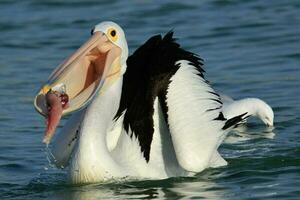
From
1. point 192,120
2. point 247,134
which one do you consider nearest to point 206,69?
point 247,134

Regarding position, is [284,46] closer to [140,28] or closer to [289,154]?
[140,28]

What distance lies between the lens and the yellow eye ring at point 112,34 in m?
7.97

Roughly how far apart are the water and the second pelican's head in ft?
2.33

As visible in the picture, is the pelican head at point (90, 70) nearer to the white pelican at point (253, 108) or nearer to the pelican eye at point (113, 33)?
the pelican eye at point (113, 33)

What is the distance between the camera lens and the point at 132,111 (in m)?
7.98

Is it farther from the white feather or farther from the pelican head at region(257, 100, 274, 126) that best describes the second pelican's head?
the pelican head at region(257, 100, 274, 126)

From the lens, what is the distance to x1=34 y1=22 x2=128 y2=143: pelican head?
297 inches

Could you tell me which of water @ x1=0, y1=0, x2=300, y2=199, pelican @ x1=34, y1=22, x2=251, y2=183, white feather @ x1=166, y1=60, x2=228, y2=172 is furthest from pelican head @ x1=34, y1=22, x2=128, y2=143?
water @ x1=0, y1=0, x2=300, y2=199

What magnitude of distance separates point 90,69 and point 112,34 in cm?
32

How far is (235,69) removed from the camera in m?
12.4

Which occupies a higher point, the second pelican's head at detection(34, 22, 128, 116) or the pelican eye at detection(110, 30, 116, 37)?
the pelican eye at detection(110, 30, 116, 37)

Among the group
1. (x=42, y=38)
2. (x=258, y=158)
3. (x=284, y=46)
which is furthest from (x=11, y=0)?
(x=258, y=158)

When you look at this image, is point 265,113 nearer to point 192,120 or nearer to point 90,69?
point 192,120

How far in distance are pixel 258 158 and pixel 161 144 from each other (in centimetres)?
104
